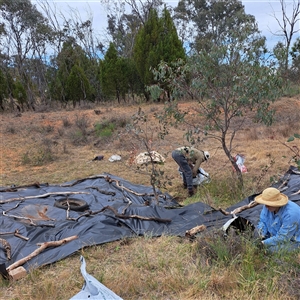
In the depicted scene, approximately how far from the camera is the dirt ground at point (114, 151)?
7.42 m

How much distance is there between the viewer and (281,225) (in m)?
3.47

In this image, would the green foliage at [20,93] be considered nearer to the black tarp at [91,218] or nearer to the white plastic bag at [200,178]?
the black tarp at [91,218]

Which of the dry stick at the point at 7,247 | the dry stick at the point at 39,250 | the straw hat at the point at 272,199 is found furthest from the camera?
the dry stick at the point at 7,247

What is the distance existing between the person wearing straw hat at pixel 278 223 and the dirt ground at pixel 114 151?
225 centimetres

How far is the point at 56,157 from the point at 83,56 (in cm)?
1795

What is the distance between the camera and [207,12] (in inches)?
1125

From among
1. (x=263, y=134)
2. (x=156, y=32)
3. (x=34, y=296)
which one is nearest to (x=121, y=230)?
(x=34, y=296)

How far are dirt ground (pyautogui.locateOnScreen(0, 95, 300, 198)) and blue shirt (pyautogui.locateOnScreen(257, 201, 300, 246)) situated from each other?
2236 millimetres

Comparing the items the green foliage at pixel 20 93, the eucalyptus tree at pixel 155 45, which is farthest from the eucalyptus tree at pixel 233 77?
the green foliage at pixel 20 93

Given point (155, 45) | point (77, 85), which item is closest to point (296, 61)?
point (155, 45)

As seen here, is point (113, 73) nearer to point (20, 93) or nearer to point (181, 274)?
point (20, 93)

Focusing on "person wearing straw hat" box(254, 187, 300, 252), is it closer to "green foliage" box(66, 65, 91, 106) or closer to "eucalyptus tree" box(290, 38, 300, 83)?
"eucalyptus tree" box(290, 38, 300, 83)

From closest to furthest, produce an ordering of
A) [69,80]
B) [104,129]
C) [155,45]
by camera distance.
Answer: [104,129] → [155,45] → [69,80]

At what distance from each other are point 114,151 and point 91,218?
5582 millimetres
